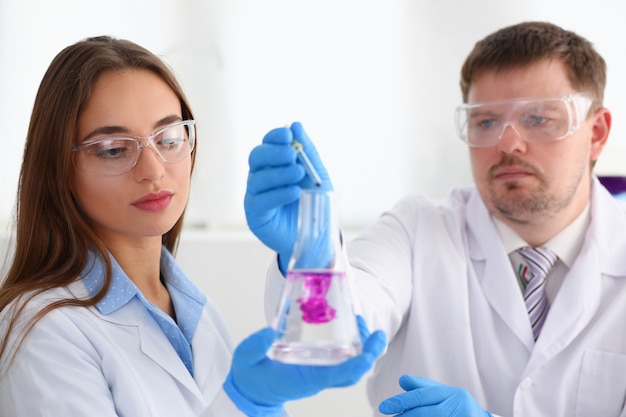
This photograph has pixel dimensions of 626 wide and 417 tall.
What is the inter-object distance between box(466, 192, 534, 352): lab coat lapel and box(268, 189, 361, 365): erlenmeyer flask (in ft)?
3.58

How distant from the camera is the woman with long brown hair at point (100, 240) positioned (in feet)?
4.76

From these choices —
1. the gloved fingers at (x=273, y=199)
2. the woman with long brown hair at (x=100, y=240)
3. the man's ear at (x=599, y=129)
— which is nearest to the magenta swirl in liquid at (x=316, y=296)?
the gloved fingers at (x=273, y=199)

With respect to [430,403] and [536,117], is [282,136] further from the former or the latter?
[536,117]

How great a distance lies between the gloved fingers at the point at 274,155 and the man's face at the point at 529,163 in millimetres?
991

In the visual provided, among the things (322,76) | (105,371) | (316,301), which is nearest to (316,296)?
(316,301)

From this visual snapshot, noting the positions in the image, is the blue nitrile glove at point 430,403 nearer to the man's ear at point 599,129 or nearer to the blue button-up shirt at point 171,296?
the blue button-up shirt at point 171,296

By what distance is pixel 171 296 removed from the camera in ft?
5.92

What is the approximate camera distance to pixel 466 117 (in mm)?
2279

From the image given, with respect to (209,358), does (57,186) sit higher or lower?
higher

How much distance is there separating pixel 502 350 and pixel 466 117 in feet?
2.25

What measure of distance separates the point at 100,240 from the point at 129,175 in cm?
19

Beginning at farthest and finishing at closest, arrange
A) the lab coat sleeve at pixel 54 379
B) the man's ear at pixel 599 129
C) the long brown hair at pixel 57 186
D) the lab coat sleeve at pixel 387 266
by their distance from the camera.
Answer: the man's ear at pixel 599 129
the lab coat sleeve at pixel 387 266
the long brown hair at pixel 57 186
the lab coat sleeve at pixel 54 379

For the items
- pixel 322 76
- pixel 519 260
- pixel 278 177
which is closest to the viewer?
pixel 278 177

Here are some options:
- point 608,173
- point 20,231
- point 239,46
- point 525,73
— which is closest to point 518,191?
point 525,73
